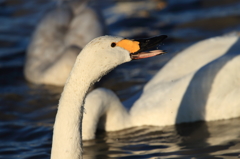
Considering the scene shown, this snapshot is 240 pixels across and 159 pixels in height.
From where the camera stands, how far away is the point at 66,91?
4824mm

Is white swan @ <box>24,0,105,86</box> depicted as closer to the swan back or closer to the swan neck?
the swan back

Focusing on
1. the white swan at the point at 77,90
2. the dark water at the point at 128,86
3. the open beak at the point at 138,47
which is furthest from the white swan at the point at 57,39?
the white swan at the point at 77,90

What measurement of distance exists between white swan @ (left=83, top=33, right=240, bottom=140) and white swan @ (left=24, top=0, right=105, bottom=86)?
3.21 metres

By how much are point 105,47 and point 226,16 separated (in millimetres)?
8473

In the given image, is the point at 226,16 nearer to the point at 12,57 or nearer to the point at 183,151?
the point at 12,57

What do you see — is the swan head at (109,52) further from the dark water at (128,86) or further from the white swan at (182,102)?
the white swan at (182,102)

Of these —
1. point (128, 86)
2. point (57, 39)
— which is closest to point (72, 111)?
point (128, 86)

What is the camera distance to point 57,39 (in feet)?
38.3

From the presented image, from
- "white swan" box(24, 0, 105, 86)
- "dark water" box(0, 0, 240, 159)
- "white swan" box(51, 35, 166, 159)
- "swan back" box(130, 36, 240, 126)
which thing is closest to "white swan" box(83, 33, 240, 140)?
"swan back" box(130, 36, 240, 126)

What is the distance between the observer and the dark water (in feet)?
22.2

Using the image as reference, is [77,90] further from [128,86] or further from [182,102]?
Answer: [128,86]

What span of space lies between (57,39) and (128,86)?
8.86 feet

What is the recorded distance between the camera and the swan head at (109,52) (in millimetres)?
4809

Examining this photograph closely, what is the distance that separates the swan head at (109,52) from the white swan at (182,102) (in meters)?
2.38
